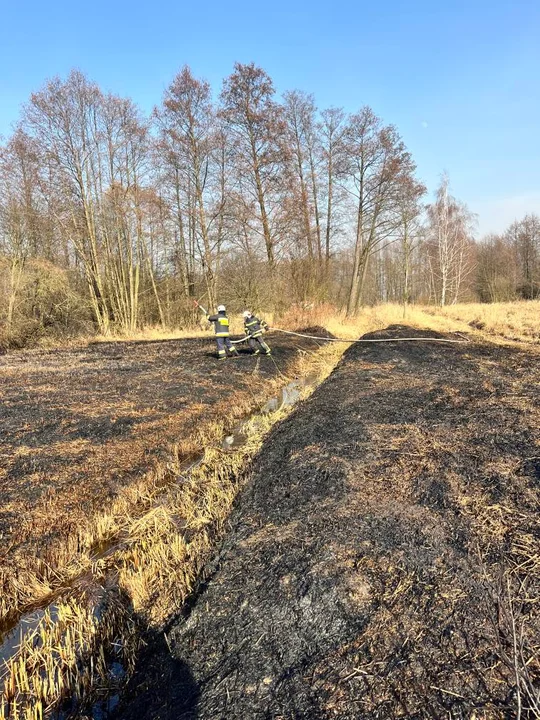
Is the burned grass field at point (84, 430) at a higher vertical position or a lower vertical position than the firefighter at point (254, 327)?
lower

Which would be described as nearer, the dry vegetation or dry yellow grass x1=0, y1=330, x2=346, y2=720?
dry yellow grass x1=0, y1=330, x2=346, y2=720

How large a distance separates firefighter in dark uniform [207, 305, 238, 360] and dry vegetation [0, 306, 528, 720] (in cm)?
366

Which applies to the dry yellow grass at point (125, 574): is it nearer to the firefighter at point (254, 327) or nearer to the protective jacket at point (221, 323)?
the protective jacket at point (221, 323)

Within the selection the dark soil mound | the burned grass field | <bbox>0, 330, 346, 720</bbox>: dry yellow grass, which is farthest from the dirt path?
the dark soil mound

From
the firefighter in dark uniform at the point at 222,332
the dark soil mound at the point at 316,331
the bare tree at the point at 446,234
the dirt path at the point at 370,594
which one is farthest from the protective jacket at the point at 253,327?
the bare tree at the point at 446,234

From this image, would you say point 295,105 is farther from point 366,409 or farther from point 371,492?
point 371,492

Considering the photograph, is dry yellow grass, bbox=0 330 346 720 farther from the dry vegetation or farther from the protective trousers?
the protective trousers

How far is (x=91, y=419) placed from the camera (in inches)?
294

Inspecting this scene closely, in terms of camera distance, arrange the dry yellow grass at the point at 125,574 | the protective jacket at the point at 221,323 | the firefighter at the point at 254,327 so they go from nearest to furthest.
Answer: the dry yellow grass at the point at 125,574 < the protective jacket at the point at 221,323 < the firefighter at the point at 254,327

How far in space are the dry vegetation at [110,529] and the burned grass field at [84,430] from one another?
2 cm

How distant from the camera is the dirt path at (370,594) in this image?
2178 millimetres

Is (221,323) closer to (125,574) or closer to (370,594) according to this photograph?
(125,574)

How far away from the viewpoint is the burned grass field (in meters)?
4.03

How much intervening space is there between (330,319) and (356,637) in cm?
1970
